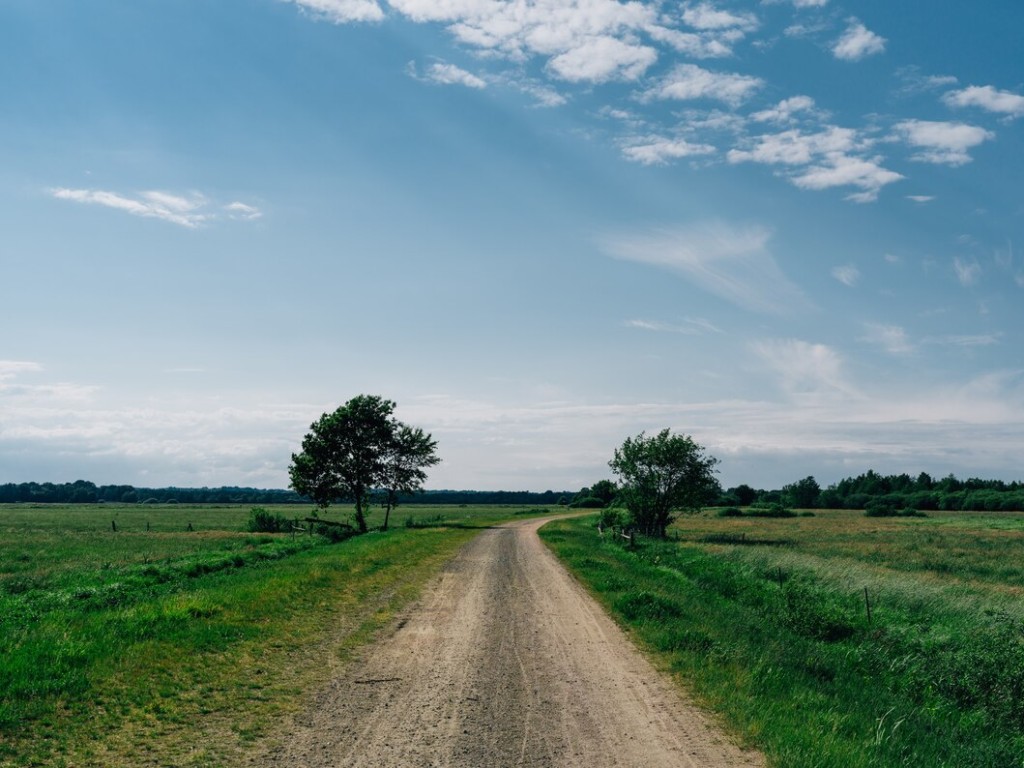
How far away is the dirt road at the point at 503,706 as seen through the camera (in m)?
8.24

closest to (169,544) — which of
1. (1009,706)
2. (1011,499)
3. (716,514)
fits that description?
(1009,706)

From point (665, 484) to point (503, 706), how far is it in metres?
50.0

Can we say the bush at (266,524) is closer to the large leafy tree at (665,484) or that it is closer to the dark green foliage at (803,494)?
the large leafy tree at (665,484)

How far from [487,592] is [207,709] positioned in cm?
1215

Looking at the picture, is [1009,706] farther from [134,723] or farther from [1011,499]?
[1011,499]

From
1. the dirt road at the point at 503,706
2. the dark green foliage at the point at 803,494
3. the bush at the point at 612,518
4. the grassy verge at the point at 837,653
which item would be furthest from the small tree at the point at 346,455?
the dark green foliage at the point at 803,494

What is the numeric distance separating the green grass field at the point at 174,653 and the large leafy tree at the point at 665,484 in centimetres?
3467

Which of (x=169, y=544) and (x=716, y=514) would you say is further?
(x=716, y=514)

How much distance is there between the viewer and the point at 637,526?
5881 cm

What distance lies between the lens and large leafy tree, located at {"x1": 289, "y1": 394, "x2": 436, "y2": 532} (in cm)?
6094

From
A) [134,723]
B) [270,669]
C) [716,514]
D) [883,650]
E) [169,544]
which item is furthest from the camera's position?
[716,514]

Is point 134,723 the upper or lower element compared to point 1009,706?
upper

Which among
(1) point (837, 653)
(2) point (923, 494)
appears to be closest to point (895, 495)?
(2) point (923, 494)

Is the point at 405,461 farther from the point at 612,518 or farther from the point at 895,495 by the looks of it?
the point at 895,495
